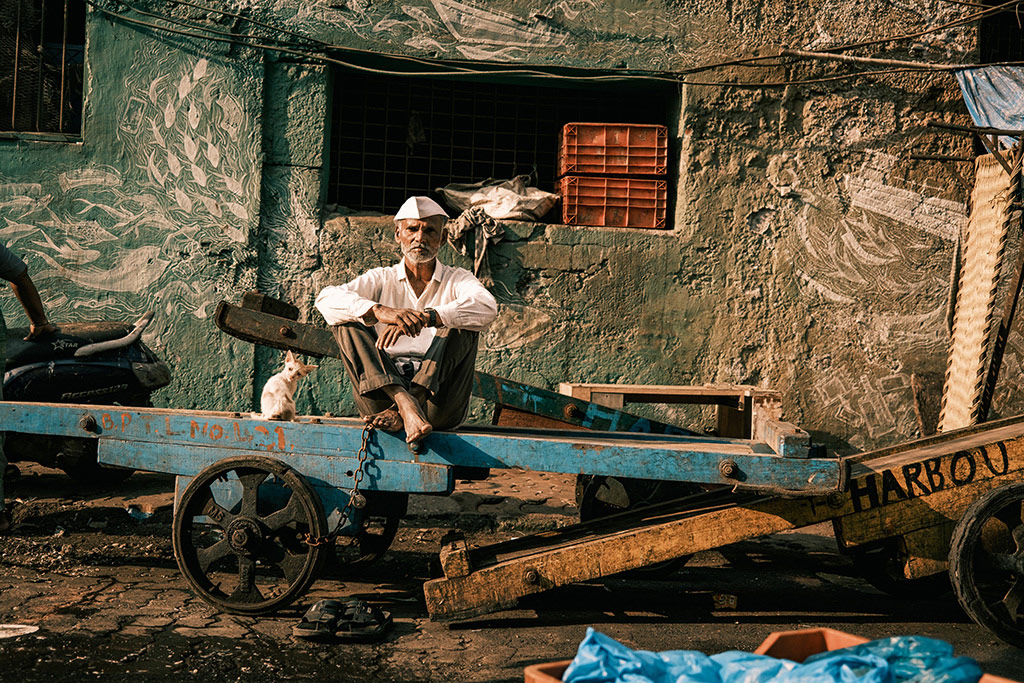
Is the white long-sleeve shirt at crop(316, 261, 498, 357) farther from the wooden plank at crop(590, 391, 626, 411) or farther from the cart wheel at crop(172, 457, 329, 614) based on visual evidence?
the wooden plank at crop(590, 391, 626, 411)

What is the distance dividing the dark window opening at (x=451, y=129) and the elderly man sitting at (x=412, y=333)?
362 centimetres

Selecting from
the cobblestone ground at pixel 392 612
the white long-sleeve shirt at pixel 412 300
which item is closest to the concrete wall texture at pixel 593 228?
the cobblestone ground at pixel 392 612

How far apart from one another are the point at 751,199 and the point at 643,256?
1.02 meters

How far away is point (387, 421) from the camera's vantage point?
3.96 metres

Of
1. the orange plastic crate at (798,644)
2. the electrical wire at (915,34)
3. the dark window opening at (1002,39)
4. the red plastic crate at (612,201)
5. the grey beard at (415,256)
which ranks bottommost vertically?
the orange plastic crate at (798,644)

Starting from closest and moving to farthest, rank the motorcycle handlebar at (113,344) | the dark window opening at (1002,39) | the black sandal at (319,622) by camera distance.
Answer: the black sandal at (319,622) < the motorcycle handlebar at (113,344) < the dark window opening at (1002,39)

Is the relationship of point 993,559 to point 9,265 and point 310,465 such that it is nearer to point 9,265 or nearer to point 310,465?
point 310,465

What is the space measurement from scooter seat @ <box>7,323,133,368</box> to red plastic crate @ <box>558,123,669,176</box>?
12.3 feet

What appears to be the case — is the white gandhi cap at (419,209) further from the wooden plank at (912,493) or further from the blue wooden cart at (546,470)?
the wooden plank at (912,493)

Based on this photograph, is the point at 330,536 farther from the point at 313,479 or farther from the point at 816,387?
the point at 816,387

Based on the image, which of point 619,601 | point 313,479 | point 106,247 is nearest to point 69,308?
point 106,247

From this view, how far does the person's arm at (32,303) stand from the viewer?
504cm

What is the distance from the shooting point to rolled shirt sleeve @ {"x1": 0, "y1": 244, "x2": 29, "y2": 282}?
194 inches

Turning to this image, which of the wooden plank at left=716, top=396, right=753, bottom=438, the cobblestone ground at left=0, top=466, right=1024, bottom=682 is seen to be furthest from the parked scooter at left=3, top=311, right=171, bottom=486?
the wooden plank at left=716, top=396, right=753, bottom=438
